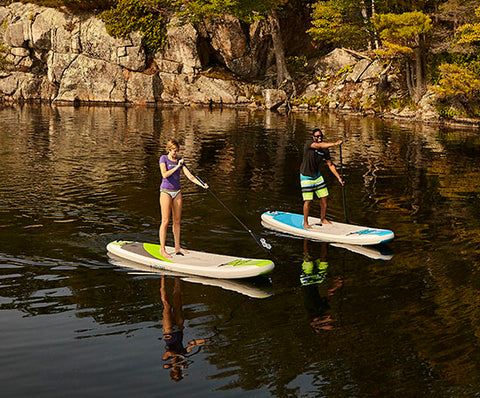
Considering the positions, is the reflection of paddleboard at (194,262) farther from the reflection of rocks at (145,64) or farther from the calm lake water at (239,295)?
the reflection of rocks at (145,64)

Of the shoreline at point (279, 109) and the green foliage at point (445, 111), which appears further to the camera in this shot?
the green foliage at point (445, 111)

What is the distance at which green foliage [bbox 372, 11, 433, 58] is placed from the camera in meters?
42.9

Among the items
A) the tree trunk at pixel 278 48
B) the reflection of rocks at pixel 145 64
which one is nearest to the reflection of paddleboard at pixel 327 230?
the reflection of rocks at pixel 145 64

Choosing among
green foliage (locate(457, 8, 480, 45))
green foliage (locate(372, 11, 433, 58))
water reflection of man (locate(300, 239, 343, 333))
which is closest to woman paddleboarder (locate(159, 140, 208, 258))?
water reflection of man (locate(300, 239, 343, 333))

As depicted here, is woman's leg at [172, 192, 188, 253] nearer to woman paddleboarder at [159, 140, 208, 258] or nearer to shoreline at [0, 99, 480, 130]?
woman paddleboarder at [159, 140, 208, 258]

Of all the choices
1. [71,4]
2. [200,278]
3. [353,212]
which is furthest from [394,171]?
[71,4]

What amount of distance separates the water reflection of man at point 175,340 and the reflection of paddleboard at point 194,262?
911 mm

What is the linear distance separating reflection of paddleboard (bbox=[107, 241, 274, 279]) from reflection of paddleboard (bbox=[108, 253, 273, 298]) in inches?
3.4

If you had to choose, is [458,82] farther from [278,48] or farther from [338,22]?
[278,48]

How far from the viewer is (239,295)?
1091 cm

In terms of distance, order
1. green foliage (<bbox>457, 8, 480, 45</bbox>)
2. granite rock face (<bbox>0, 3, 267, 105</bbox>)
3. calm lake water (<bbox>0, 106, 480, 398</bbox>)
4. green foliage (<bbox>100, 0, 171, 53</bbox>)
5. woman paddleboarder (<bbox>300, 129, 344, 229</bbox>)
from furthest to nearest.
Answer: green foliage (<bbox>100, 0, 171, 53</bbox>) → granite rock face (<bbox>0, 3, 267, 105</bbox>) → green foliage (<bbox>457, 8, 480, 45</bbox>) → woman paddleboarder (<bbox>300, 129, 344, 229</bbox>) → calm lake water (<bbox>0, 106, 480, 398</bbox>)

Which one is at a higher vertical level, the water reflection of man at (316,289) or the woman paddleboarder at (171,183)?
the woman paddleboarder at (171,183)

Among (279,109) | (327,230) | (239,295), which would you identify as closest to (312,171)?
(327,230)

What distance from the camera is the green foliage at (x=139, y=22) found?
6500cm
